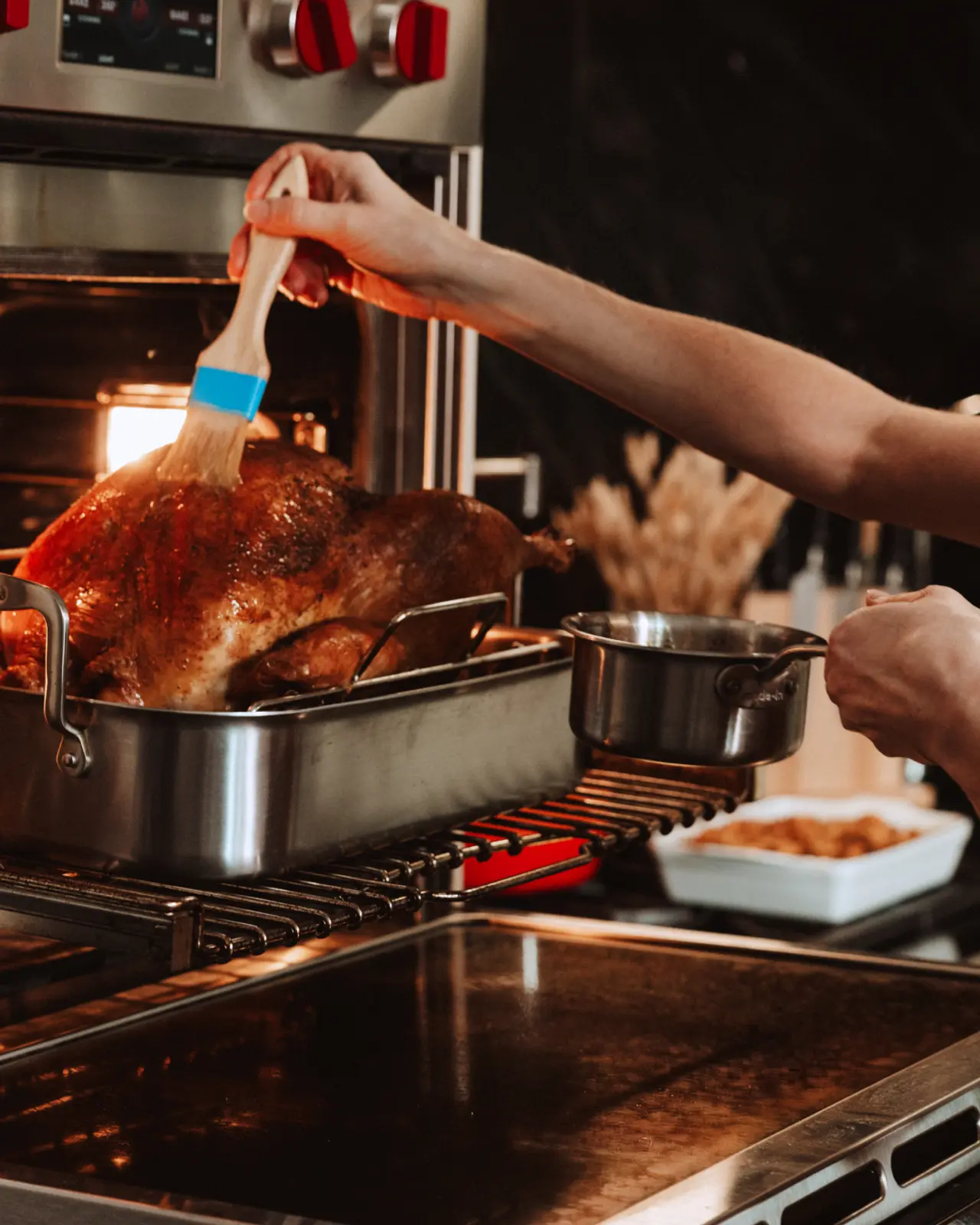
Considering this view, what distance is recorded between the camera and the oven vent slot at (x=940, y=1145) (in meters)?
1.16

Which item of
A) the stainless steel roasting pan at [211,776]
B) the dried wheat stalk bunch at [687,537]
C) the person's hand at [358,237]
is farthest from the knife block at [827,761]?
the stainless steel roasting pan at [211,776]

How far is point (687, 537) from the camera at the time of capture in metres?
2.89

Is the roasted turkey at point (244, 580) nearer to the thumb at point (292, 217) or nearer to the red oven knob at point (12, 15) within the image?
the thumb at point (292, 217)

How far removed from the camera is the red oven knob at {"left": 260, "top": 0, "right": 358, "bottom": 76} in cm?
129

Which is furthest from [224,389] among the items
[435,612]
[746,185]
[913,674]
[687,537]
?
[746,185]

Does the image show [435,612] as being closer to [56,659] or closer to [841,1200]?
[56,659]

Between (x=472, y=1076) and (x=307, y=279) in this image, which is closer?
(x=472, y=1076)

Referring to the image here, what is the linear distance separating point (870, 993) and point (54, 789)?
2.21ft

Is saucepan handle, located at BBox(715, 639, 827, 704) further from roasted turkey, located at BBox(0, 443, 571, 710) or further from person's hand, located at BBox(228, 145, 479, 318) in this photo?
person's hand, located at BBox(228, 145, 479, 318)

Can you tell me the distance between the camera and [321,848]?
1087 mm

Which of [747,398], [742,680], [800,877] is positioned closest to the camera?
[742,680]

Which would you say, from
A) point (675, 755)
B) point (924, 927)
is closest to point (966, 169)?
point (924, 927)

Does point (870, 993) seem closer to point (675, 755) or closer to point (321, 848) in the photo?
point (675, 755)

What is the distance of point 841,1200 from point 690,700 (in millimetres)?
300
